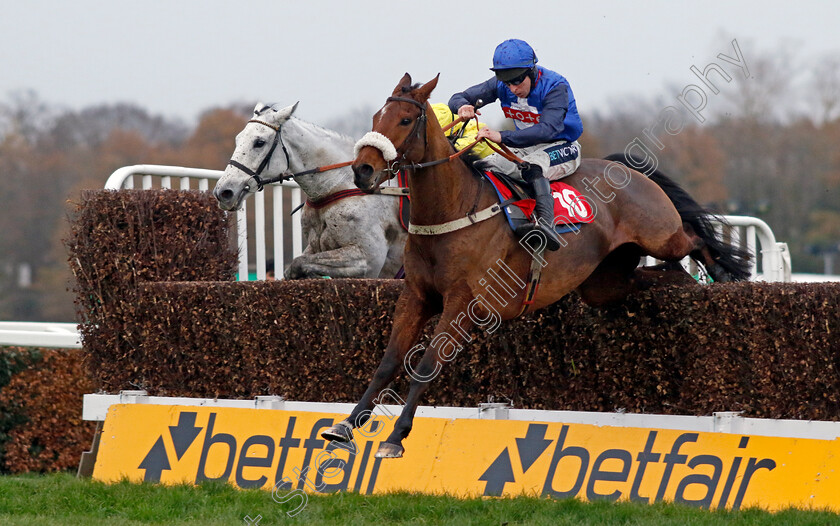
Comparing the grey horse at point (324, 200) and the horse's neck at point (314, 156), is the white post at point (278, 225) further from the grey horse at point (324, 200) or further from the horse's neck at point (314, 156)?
the horse's neck at point (314, 156)

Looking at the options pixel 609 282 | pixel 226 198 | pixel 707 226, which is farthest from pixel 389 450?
pixel 707 226

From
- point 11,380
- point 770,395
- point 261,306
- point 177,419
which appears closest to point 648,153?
point 770,395

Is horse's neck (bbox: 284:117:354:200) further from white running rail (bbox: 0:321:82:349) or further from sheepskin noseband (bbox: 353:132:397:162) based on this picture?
sheepskin noseband (bbox: 353:132:397:162)

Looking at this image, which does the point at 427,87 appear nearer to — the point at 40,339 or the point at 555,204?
the point at 555,204

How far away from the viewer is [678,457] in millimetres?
5168

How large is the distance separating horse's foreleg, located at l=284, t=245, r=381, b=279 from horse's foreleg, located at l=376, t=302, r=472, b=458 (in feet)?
8.35

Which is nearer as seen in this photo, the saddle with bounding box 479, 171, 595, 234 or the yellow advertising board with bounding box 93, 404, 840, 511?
the yellow advertising board with bounding box 93, 404, 840, 511

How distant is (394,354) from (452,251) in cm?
58

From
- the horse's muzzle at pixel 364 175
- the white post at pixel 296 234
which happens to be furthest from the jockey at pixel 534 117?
the white post at pixel 296 234

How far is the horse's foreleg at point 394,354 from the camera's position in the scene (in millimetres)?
4500

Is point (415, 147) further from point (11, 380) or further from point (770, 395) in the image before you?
point (11, 380)

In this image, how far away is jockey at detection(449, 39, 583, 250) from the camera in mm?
5172

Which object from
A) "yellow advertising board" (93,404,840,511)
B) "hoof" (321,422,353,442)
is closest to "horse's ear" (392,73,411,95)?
"hoof" (321,422,353,442)

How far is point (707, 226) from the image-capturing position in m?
6.43
